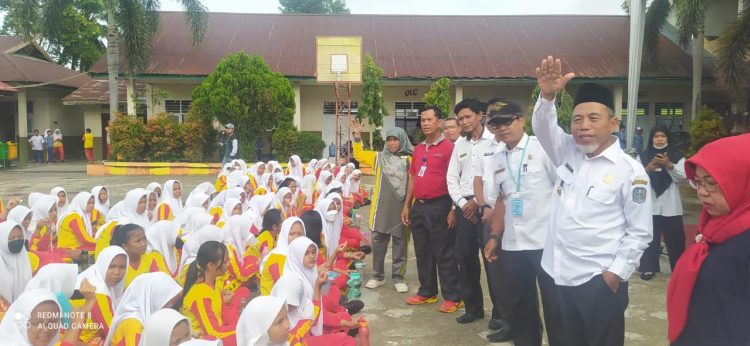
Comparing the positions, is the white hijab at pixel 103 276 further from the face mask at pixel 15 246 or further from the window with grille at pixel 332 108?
the window with grille at pixel 332 108

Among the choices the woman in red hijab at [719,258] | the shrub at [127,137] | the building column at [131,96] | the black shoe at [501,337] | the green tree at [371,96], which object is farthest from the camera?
the building column at [131,96]

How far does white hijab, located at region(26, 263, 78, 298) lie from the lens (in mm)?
3367

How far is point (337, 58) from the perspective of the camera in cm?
1285

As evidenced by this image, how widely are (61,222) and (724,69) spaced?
12.4 metres

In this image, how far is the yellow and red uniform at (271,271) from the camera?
13.3 ft

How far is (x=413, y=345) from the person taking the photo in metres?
3.88

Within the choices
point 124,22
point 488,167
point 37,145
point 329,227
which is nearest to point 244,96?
point 124,22

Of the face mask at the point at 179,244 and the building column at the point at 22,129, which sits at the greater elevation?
the building column at the point at 22,129

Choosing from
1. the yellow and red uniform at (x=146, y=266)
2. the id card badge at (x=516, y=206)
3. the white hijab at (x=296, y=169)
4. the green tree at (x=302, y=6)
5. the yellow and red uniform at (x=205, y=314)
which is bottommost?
the yellow and red uniform at (x=205, y=314)

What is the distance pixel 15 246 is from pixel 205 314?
170cm

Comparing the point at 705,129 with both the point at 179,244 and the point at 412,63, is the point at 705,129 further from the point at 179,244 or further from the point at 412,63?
the point at 179,244

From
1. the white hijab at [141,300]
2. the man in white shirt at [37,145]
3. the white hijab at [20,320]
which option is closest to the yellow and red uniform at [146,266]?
the white hijab at [141,300]

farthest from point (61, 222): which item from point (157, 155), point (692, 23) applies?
point (692, 23)

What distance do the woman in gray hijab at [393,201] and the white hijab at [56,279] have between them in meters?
2.50
